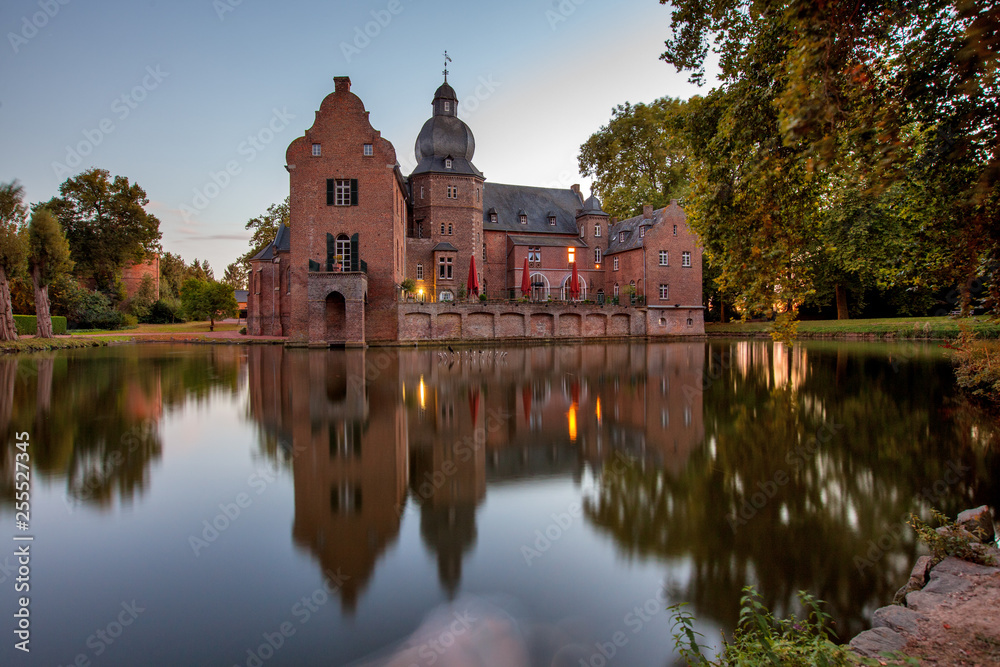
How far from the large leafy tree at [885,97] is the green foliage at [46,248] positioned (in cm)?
3526

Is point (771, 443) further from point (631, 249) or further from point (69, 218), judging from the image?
point (69, 218)

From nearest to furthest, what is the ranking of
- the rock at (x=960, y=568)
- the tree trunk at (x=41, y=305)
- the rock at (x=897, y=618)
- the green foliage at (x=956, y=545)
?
the rock at (x=897, y=618), the rock at (x=960, y=568), the green foliage at (x=956, y=545), the tree trunk at (x=41, y=305)

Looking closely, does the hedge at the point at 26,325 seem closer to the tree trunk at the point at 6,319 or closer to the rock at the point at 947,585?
the tree trunk at the point at 6,319

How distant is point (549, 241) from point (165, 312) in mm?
39707

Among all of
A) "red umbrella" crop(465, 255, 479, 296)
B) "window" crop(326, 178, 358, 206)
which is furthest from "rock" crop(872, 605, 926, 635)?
"red umbrella" crop(465, 255, 479, 296)

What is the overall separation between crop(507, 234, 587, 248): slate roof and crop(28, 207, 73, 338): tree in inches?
1117

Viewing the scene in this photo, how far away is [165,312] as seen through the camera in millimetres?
54656

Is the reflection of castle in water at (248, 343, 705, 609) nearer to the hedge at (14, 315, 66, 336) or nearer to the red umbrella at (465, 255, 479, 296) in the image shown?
the red umbrella at (465, 255, 479, 296)

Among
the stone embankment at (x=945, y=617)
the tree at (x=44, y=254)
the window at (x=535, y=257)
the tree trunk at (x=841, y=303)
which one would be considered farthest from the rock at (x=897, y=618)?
the tree trunk at (x=841, y=303)

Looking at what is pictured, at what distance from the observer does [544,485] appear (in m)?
6.54

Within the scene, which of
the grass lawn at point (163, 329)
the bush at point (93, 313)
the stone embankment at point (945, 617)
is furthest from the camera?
the bush at point (93, 313)

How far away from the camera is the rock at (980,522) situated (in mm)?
4602

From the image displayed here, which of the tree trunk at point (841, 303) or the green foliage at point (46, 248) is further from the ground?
the green foliage at point (46, 248)

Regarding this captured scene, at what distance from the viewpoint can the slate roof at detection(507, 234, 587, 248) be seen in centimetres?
4216
